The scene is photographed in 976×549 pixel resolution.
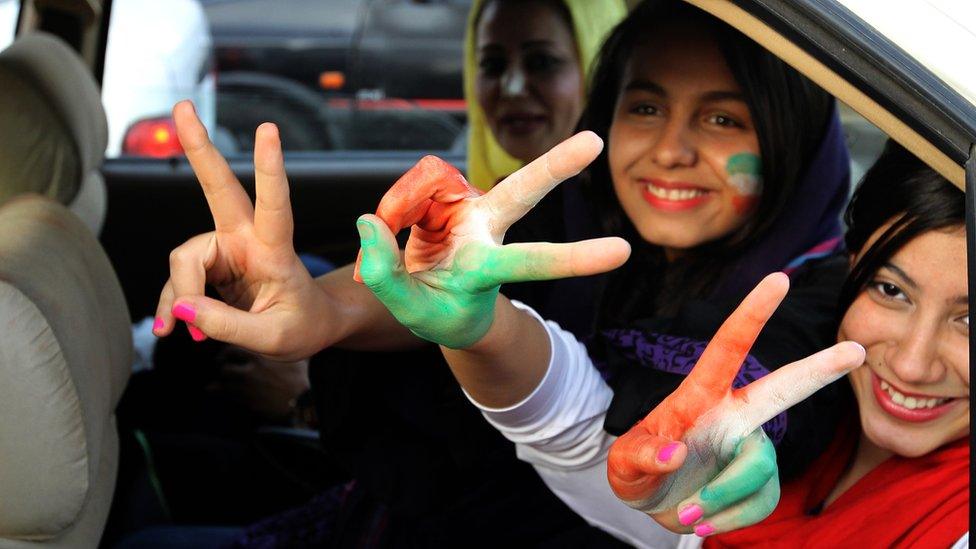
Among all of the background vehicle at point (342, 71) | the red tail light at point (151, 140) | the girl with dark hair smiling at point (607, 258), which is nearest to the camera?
the girl with dark hair smiling at point (607, 258)

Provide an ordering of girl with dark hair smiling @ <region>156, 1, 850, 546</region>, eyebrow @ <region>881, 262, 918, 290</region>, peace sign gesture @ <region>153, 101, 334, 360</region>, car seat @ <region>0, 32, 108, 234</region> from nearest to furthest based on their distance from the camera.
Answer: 1. girl with dark hair smiling @ <region>156, 1, 850, 546</region>
2. peace sign gesture @ <region>153, 101, 334, 360</region>
3. eyebrow @ <region>881, 262, 918, 290</region>
4. car seat @ <region>0, 32, 108, 234</region>

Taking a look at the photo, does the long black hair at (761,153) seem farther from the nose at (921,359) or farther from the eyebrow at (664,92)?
the nose at (921,359)

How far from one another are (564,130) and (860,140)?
96 cm

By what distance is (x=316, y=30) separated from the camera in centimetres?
478

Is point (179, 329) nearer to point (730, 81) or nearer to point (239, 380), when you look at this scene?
point (239, 380)

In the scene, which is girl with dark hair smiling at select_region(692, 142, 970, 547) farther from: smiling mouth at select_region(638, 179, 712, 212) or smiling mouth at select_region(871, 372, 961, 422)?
smiling mouth at select_region(638, 179, 712, 212)

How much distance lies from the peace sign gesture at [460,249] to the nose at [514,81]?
1.74 meters

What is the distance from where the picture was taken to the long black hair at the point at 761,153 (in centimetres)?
179

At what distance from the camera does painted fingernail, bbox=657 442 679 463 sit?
1.10 metres

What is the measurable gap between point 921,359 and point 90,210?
6.02 feet

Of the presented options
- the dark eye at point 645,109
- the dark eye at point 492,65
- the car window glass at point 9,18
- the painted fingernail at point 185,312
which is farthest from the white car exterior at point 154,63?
the painted fingernail at point 185,312

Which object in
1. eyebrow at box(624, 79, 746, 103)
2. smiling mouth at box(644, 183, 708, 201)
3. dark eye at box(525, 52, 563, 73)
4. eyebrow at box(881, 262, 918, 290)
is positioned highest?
eyebrow at box(624, 79, 746, 103)

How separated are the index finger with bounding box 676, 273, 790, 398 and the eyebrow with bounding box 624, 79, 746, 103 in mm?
714

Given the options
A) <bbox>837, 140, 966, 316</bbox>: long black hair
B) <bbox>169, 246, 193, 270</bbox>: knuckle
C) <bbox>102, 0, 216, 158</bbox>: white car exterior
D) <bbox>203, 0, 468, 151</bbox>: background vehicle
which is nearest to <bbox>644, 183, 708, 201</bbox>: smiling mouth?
<bbox>837, 140, 966, 316</bbox>: long black hair
